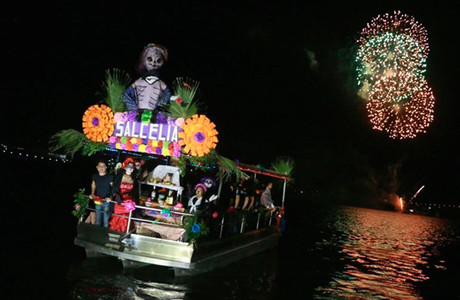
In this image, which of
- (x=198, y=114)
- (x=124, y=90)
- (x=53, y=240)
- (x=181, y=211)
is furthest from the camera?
(x=53, y=240)

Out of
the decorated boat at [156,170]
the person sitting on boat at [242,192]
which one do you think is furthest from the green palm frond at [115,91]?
the person sitting on boat at [242,192]

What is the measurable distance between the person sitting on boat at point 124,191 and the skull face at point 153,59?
2542mm

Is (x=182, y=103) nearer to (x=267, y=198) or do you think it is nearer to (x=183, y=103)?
(x=183, y=103)

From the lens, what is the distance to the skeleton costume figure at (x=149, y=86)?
10477 millimetres

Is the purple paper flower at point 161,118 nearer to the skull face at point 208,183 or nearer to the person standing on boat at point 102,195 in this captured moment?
the person standing on boat at point 102,195

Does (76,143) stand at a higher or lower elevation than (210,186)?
higher

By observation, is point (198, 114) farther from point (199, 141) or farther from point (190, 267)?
point (190, 267)

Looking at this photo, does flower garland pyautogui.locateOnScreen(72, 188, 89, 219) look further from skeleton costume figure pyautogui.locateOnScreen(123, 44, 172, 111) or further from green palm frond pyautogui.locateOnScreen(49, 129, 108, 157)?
skeleton costume figure pyautogui.locateOnScreen(123, 44, 172, 111)

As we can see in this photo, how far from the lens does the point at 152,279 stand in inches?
366

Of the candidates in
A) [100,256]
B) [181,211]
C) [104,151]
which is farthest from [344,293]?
[104,151]

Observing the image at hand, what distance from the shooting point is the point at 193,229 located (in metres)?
8.95

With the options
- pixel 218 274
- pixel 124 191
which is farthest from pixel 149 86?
pixel 218 274

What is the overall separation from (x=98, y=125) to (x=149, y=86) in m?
1.54

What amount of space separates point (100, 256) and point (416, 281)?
29.3ft
